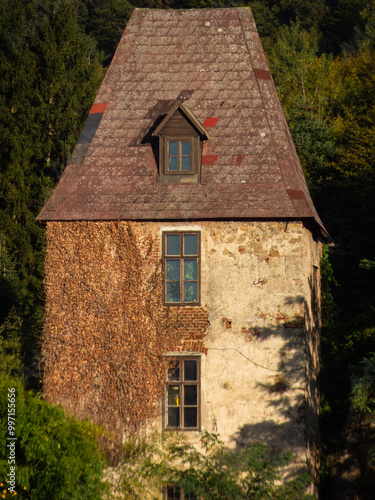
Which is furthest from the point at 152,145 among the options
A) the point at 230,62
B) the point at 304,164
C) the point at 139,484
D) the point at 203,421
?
the point at 304,164

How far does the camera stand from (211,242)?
15.3 meters

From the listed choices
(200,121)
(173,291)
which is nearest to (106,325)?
(173,291)

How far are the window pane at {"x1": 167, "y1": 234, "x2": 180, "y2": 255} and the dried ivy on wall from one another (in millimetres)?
378

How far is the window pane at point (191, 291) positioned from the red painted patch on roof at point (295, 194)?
257 centimetres

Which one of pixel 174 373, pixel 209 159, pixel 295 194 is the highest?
pixel 209 159

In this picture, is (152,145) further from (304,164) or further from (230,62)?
(304,164)

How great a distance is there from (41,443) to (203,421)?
434 centimetres

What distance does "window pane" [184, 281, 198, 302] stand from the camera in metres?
15.3

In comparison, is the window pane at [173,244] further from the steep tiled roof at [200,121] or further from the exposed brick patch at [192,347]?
the exposed brick patch at [192,347]

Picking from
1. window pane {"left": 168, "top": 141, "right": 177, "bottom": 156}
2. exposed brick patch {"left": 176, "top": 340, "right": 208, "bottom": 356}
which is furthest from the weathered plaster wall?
window pane {"left": 168, "top": 141, "right": 177, "bottom": 156}

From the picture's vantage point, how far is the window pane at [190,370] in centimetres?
1505

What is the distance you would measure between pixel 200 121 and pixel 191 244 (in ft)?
9.28

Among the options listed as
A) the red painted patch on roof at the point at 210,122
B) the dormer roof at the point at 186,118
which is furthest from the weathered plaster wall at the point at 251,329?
the red painted patch on roof at the point at 210,122

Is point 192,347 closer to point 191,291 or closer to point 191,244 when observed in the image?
point 191,291
